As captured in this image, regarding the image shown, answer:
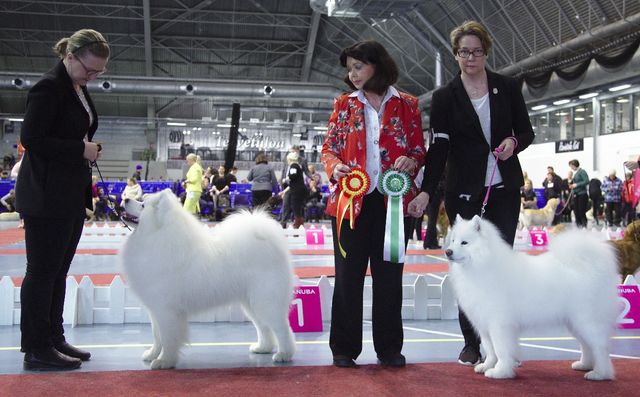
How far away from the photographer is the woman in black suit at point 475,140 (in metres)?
3.03

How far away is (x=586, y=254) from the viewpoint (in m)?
2.85

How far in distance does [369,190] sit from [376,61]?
638 millimetres

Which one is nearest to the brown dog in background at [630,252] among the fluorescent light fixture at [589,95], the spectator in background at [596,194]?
the spectator in background at [596,194]

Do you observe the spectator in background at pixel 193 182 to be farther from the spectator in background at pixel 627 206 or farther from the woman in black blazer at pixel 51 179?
the spectator in background at pixel 627 206

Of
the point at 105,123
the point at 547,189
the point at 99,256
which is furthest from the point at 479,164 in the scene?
the point at 105,123

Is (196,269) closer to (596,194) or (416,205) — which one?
(416,205)

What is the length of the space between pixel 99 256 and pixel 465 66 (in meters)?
6.30

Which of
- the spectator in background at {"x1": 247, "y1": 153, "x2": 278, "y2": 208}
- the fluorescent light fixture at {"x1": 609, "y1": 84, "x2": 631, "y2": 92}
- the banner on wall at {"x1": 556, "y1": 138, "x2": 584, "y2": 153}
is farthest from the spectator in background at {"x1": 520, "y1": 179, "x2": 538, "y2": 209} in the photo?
the banner on wall at {"x1": 556, "y1": 138, "x2": 584, "y2": 153}

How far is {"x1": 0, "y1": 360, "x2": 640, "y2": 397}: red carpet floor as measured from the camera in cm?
257

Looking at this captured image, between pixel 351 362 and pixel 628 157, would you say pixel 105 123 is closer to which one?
pixel 628 157

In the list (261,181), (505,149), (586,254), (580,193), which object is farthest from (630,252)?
Result: (580,193)

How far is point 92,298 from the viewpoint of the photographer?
4.18 meters

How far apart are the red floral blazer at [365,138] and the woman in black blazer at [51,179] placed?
1.18 meters

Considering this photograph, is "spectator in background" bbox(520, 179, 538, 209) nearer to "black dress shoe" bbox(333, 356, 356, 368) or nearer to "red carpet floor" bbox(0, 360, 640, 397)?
"red carpet floor" bbox(0, 360, 640, 397)
